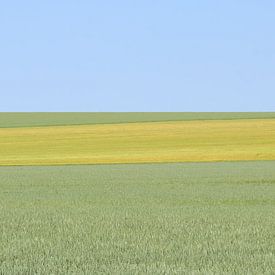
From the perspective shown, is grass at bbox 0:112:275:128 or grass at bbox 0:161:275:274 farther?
grass at bbox 0:112:275:128

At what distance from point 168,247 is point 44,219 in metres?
5.49

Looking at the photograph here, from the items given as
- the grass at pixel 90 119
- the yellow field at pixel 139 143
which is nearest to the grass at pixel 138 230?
the yellow field at pixel 139 143

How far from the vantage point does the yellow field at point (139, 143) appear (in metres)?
56.8

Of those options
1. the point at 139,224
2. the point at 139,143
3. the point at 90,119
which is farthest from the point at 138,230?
the point at 90,119

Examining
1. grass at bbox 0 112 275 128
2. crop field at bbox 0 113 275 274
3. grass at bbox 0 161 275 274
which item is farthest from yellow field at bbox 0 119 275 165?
grass at bbox 0 161 275 274

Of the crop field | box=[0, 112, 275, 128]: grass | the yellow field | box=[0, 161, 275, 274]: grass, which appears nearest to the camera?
box=[0, 161, 275, 274]: grass

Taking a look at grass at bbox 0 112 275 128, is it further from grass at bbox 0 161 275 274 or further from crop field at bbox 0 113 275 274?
grass at bbox 0 161 275 274

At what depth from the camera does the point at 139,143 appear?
67.8 m

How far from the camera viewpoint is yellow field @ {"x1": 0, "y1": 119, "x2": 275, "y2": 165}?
5684 cm

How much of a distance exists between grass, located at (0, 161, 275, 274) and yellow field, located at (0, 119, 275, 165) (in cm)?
2782

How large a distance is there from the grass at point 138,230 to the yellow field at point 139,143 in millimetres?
27819

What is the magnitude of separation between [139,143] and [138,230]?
53132 millimetres

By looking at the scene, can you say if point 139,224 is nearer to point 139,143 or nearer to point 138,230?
point 138,230

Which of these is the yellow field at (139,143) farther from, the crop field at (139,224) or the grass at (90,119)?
the crop field at (139,224)
